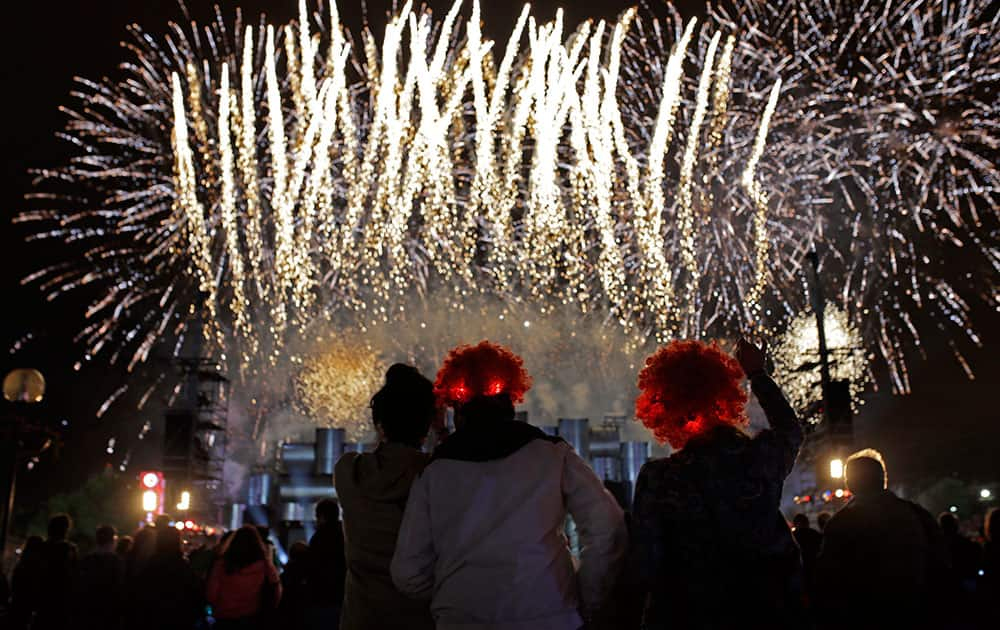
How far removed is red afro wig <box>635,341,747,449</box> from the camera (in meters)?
3.73

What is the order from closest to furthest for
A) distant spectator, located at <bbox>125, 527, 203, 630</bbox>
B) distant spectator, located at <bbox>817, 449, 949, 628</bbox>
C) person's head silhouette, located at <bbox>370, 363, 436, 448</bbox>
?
person's head silhouette, located at <bbox>370, 363, 436, 448</bbox>, distant spectator, located at <bbox>817, 449, 949, 628</bbox>, distant spectator, located at <bbox>125, 527, 203, 630</bbox>

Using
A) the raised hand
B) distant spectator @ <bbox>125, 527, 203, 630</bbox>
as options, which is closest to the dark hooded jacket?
the raised hand

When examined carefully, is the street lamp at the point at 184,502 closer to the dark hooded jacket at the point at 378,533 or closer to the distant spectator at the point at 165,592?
the distant spectator at the point at 165,592

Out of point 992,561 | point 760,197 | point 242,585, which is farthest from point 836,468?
point 242,585

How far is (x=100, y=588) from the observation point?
8.14m

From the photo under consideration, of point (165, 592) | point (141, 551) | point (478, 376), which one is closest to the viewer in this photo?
point (478, 376)

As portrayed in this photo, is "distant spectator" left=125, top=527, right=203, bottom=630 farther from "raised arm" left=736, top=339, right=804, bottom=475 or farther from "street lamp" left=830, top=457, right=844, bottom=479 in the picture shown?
"street lamp" left=830, top=457, right=844, bottom=479

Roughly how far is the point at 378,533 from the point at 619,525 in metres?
0.99

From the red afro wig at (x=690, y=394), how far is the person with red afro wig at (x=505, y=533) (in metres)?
0.56

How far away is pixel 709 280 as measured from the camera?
21359 mm

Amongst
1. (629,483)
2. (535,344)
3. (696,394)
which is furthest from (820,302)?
(535,344)

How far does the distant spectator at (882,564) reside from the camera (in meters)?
4.31

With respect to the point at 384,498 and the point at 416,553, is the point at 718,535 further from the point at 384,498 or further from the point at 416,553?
the point at 384,498

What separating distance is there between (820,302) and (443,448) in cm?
1274
